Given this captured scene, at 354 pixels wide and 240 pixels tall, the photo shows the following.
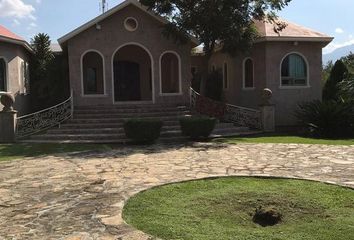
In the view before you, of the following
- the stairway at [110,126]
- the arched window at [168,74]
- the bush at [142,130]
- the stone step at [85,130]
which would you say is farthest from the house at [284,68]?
the bush at [142,130]

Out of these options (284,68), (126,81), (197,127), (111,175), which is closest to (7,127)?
(197,127)

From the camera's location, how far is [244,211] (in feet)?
22.2

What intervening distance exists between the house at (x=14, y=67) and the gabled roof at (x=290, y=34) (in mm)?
11342

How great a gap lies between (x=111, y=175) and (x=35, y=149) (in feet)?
19.2

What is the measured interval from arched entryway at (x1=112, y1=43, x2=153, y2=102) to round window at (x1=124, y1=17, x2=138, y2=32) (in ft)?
11.2

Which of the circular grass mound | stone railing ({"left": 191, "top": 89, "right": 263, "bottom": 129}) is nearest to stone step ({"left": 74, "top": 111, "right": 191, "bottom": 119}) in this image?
stone railing ({"left": 191, "top": 89, "right": 263, "bottom": 129})

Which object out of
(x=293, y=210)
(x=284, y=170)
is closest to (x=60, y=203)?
(x=293, y=210)

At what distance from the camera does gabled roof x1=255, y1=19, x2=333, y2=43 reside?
67.7ft

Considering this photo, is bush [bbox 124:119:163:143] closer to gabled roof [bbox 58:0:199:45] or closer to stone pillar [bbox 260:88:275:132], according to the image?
stone pillar [bbox 260:88:275:132]

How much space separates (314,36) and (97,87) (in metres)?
11.2

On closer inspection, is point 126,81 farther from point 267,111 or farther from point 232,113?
point 267,111

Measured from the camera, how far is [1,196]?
8.18 metres

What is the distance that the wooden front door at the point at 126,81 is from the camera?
79.6 feet

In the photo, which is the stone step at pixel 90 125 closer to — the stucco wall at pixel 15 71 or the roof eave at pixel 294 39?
the stucco wall at pixel 15 71
